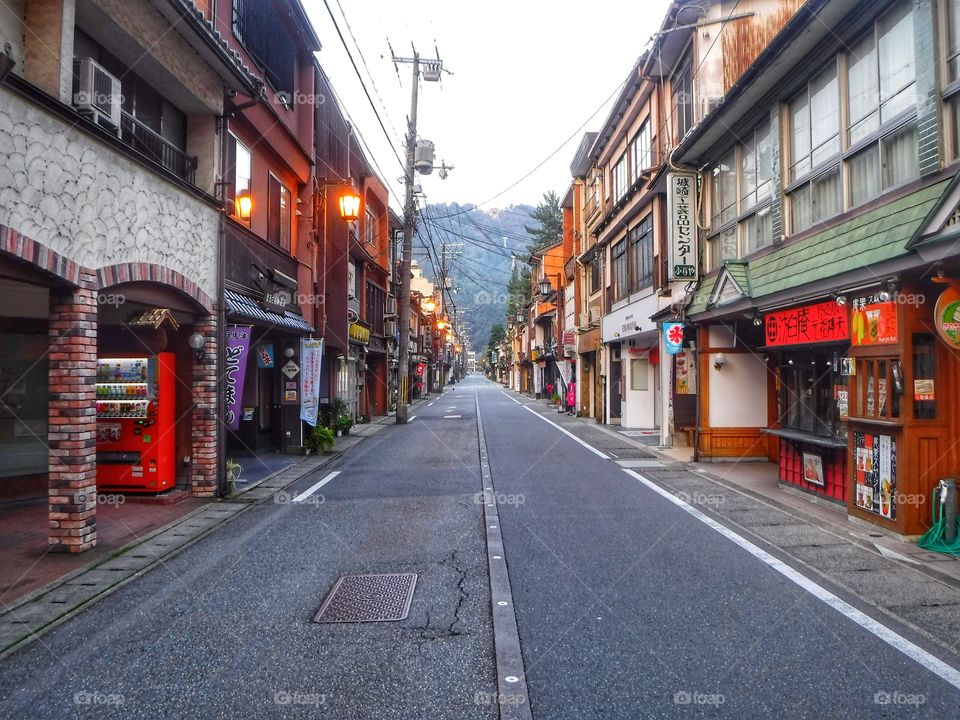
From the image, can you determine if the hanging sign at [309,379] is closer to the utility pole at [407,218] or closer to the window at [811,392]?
the utility pole at [407,218]

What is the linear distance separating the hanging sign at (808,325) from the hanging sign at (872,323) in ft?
1.38

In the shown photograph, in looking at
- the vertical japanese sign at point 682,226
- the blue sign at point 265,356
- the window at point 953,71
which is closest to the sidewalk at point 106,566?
the blue sign at point 265,356

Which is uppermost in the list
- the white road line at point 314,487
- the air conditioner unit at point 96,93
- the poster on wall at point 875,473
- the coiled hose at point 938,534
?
the air conditioner unit at point 96,93

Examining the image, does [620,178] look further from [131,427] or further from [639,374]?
[131,427]

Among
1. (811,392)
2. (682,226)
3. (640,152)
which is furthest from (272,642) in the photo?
(640,152)

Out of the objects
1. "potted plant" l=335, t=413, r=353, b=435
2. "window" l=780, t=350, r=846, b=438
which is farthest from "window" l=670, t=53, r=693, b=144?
"potted plant" l=335, t=413, r=353, b=435

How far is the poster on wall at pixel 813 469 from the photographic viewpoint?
388 inches

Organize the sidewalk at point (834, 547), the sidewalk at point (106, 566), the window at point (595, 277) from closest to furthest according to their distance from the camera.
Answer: the sidewalk at point (106, 566), the sidewalk at point (834, 547), the window at point (595, 277)

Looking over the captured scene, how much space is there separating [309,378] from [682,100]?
12549 millimetres

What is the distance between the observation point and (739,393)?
47.0 feet

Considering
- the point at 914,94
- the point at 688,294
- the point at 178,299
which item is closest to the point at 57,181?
the point at 178,299

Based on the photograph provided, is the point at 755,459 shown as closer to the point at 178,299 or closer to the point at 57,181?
the point at 178,299

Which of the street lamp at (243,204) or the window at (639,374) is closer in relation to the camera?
Result: the street lamp at (243,204)

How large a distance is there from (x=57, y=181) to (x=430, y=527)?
236 inches
